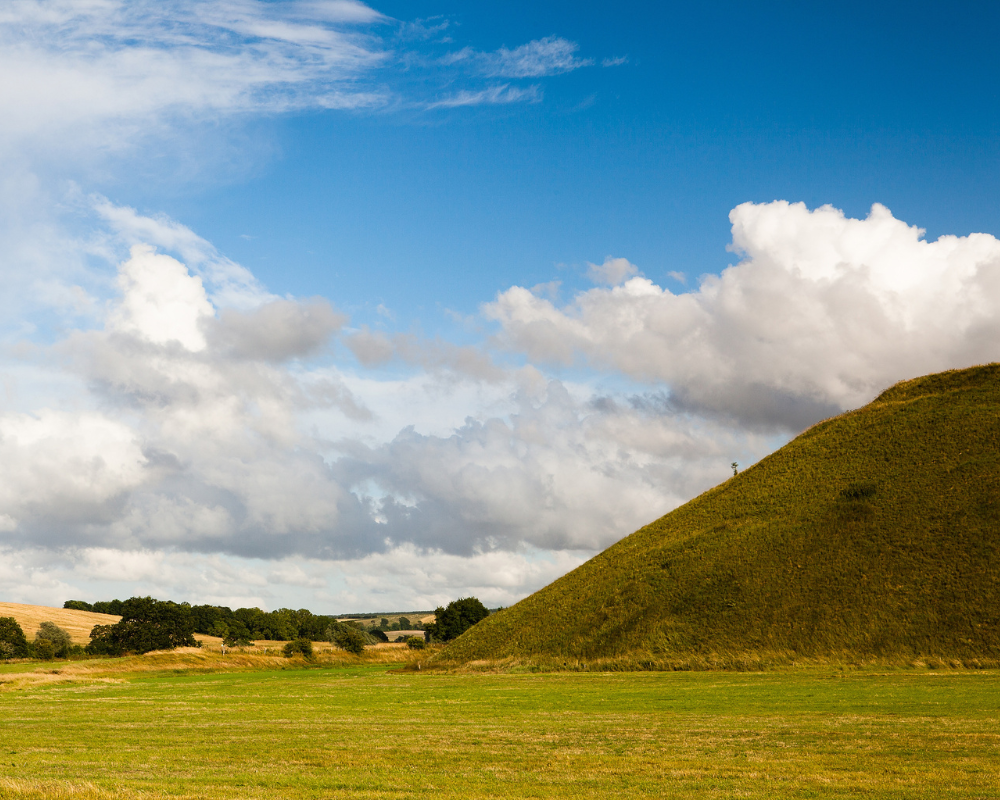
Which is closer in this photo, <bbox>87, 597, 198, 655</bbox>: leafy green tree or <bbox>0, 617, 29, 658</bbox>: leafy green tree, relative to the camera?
<bbox>0, 617, 29, 658</bbox>: leafy green tree

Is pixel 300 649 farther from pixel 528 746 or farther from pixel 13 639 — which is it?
pixel 528 746

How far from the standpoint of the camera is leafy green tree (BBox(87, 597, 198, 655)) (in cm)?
12688

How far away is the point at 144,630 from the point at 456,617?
52512 mm

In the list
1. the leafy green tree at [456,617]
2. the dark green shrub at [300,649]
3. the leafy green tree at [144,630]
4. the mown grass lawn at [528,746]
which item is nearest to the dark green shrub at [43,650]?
the leafy green tree at [144,630]

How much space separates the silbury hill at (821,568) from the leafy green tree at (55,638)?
7440 cm

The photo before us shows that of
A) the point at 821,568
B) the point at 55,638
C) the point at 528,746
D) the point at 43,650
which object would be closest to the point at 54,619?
the point at 55,638

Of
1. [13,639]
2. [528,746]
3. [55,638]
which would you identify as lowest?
[55,638]

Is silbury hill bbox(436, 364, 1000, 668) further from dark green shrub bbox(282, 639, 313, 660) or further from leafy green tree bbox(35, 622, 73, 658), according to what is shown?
leafy green tree bbox(35, 622, 73, 658)

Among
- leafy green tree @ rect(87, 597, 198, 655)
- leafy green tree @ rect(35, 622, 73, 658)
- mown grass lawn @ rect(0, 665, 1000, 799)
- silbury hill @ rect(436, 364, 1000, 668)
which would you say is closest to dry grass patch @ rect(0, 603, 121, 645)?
leafy green tree @ rect(35, 622, 73, 658)

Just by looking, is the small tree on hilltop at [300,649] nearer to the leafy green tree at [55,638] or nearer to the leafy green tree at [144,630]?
the leafy green tree at [144,630]

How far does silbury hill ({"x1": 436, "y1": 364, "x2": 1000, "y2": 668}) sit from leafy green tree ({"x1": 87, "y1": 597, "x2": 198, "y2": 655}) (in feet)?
226

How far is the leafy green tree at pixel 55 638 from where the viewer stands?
4755 inches

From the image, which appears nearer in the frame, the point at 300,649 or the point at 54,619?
the point at 300,649

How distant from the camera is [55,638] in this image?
12900 cm
